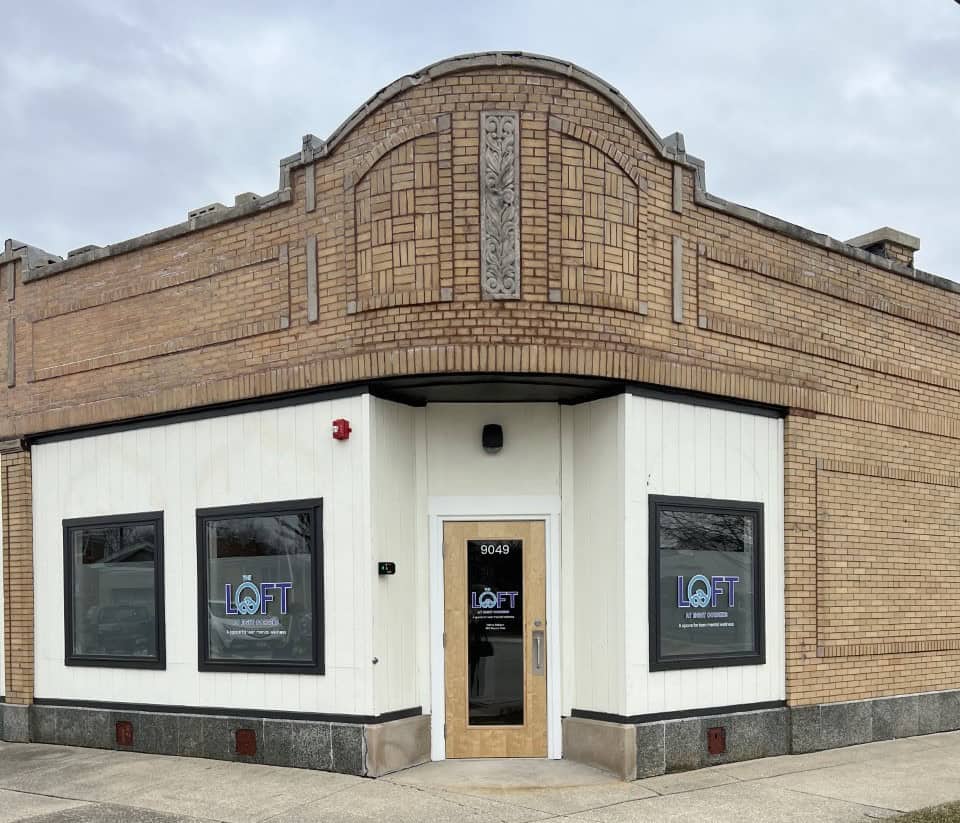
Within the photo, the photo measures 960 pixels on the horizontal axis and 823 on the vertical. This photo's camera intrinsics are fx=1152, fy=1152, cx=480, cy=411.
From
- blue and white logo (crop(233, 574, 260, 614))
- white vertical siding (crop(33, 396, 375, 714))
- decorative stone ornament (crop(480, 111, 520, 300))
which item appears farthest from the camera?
blue and white logo (crop(233, 574, 260, 614))

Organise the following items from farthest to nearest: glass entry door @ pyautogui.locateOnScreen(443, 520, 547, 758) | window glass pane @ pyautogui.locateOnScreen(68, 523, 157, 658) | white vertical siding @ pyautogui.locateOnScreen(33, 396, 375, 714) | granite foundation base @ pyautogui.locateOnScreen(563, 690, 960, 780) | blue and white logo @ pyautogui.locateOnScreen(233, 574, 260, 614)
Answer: window glass pane @ pyautogui.locateOnScreen(68, 523, 157, 658)
blue and white logo @ pyautogui.locateOnScreen(233, 574, 260, 614)
glass entry door @ pyautogui.locateOnScreen(443, 520, 547, 758)
white vertical siding @ pyautogui.locateOnScreen(33, 396, 375, 714)
granite foundation base @ pyautogui.locateOnScreen(563, 690, 960, 780)

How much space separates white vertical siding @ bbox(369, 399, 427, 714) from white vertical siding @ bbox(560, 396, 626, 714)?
4.63ft

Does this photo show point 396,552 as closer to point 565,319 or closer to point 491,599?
point 491,599

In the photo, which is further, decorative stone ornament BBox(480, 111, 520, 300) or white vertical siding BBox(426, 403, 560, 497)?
white vertical siding BBox(426, 403, 560, 497)

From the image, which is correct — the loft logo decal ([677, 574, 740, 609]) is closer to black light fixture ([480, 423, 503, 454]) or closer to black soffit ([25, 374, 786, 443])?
black soffit ([25, 374, 786, 443])

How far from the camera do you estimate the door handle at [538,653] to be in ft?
34.9

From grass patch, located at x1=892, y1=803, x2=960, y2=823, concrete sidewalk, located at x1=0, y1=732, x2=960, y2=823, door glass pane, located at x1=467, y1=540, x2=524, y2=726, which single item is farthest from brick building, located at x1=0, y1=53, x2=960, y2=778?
grass patch, located at x1=892, y1=803, x2=960, y2=823

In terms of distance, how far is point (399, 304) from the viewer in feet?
33.3

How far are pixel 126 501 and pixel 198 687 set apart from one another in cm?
223

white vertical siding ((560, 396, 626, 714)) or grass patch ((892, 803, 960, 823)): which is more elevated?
white vertical siding ((560, 396, 626, 714))

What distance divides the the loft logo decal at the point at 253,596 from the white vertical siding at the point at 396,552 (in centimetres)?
107

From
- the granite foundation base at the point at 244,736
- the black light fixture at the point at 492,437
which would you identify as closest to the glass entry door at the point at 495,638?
the granite foundation base at the point at 244,736

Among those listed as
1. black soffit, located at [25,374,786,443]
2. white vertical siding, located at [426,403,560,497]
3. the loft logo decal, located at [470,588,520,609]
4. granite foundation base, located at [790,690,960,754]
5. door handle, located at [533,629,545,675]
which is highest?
black soffit, located at [25,374,786,443]

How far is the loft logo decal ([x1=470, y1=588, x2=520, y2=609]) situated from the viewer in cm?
1073
